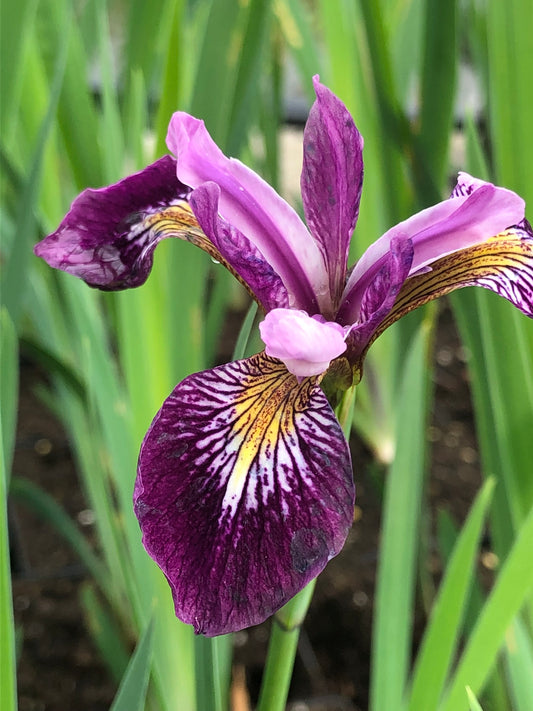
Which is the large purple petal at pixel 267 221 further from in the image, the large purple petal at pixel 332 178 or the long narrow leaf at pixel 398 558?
the long narrow leaf at pixel 398 558

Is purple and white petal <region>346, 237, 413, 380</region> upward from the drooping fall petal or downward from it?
downward

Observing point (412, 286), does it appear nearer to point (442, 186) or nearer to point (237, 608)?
point (237, 608)

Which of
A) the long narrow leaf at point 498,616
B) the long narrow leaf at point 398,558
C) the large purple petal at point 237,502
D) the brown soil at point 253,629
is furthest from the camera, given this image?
the brown soil at point 253,629

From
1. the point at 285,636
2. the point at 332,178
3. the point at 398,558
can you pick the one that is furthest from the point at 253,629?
the point at 332,178

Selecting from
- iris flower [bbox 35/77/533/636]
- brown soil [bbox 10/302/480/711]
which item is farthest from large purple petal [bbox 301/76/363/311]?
brown soil [bbox 10/302/480/711]

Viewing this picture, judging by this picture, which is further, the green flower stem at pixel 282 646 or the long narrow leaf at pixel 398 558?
the long narrow leaf at pixel 398 558

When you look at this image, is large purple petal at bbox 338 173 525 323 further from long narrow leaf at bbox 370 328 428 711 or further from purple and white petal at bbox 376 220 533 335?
long narrow leaf at bbox 370 328 428 711

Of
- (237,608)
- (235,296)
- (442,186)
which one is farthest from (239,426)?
(235,296)

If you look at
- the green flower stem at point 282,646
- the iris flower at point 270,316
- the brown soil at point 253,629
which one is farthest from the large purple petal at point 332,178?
the brown soil at point 253,629
